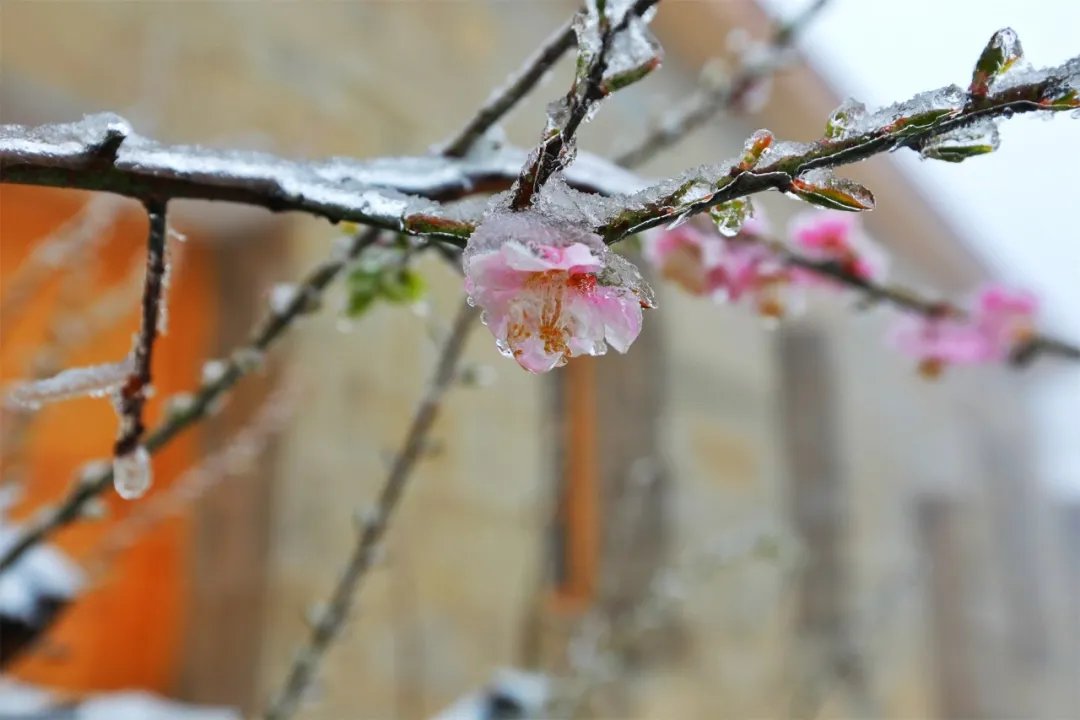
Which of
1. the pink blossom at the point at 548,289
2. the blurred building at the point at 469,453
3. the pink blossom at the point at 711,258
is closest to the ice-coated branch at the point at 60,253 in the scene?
the blurred building at the point at 469,453

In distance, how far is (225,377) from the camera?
501 millimetres

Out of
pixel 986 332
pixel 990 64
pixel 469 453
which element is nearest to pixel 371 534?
pixel 990 64

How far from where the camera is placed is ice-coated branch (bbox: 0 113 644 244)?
0.92 feet

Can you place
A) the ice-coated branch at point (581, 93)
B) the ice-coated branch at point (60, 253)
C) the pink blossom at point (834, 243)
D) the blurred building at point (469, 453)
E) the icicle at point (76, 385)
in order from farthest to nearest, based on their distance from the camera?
the blurred building at point (469, 453), the ice-coated branch at point (60, 253), the pink blossom at point (834, 243), the icicle at point (76, 385), the ice-coated branch at point (581, 93)

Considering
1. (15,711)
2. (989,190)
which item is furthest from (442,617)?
(989,190)

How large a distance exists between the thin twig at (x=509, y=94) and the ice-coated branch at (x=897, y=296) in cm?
23

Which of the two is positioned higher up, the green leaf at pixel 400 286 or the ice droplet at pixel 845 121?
the green leaf at pixel 400 286

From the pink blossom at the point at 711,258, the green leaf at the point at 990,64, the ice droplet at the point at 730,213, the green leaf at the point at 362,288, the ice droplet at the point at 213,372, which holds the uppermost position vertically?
the pink blossom at the point at 711,258

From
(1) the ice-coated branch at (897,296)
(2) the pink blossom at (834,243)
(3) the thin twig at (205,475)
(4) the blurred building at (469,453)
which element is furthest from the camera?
(4) the blurred building at (469,453)

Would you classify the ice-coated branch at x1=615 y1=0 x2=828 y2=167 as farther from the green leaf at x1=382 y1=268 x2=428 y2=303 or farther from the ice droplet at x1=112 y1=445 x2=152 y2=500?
the ice droplet at x1=112 y1=445 x2=152 y2=500

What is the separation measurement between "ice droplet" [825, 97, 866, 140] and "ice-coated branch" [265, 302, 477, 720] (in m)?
0.32

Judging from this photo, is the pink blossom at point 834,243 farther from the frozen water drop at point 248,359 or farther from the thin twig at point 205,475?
the thin twig at point 205,475

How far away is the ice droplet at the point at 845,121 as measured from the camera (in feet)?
0.89

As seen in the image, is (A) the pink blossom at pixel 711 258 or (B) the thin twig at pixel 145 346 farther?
(A) the pink blossom at pixel 711 258
